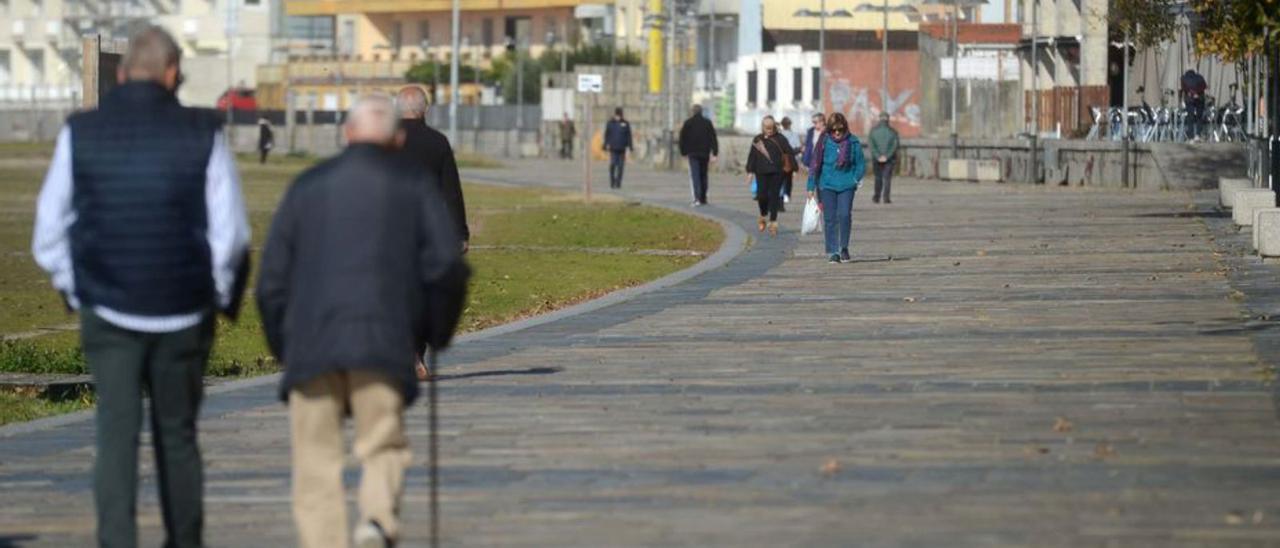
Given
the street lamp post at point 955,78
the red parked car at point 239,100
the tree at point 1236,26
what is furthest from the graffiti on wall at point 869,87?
the red parked car at point 239,100

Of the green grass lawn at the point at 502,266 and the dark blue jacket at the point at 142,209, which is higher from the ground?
the dark blue jacket at the point at 142,209

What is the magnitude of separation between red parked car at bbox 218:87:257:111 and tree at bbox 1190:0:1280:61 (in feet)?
289

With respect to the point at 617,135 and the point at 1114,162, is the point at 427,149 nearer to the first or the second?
the point at 1114,162

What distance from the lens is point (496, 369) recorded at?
48.8 feet

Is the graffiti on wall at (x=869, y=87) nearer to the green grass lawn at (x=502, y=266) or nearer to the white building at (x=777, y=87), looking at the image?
the white building at (x=777, y=87)

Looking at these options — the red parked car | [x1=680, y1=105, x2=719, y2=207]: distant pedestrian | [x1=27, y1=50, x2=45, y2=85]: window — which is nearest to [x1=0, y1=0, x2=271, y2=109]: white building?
[x1=27, y1=50, x2=45, y2=85]: window

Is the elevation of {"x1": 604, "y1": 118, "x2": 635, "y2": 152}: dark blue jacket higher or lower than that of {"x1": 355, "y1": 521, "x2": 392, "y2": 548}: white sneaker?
higher

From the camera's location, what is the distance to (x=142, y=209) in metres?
8.09

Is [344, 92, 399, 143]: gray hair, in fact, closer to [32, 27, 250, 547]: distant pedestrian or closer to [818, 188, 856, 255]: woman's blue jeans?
[32, 27, 250, 547]: distant pedestrian

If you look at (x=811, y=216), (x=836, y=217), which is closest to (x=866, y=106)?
(x=811, y=216)

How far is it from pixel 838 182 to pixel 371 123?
1728cm

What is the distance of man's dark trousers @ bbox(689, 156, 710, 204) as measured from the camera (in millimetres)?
41781

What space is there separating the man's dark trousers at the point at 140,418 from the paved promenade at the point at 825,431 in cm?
83

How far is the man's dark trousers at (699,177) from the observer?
137 ft
